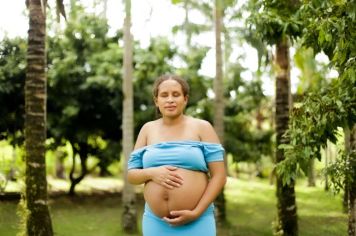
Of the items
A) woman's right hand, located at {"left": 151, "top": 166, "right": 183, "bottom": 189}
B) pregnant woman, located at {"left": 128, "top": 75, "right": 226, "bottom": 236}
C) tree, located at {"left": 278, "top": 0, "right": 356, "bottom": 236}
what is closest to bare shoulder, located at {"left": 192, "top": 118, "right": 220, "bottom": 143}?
pregnant woman, located at {"left": 128, "top": 75, "right": 226, "bottom": 236}

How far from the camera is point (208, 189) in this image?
2916 mm

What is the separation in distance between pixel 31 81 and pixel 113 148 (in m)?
9.84

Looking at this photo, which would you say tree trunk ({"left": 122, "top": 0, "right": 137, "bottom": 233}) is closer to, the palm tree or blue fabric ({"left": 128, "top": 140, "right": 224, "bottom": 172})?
the palm tree

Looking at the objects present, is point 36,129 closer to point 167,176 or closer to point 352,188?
point 352,188

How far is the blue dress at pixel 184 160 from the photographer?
2885mm

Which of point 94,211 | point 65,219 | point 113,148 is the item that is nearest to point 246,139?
point 113,148

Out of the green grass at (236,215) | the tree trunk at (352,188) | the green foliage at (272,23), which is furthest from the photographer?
the green grass at (236,215)

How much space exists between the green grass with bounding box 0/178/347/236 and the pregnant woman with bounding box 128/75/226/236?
855 cm

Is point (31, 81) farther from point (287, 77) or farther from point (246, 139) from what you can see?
point (246, 139)

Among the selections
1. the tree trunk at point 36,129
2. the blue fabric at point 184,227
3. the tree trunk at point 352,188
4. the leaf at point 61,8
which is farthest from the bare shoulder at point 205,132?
the leaf at point 61,8

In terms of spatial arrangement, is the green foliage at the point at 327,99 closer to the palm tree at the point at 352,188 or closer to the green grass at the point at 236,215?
the palm tree at the point at 352,188

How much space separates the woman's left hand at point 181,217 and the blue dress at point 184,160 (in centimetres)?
4

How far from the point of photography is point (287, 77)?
404 inches

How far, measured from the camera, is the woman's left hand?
2852 mm
